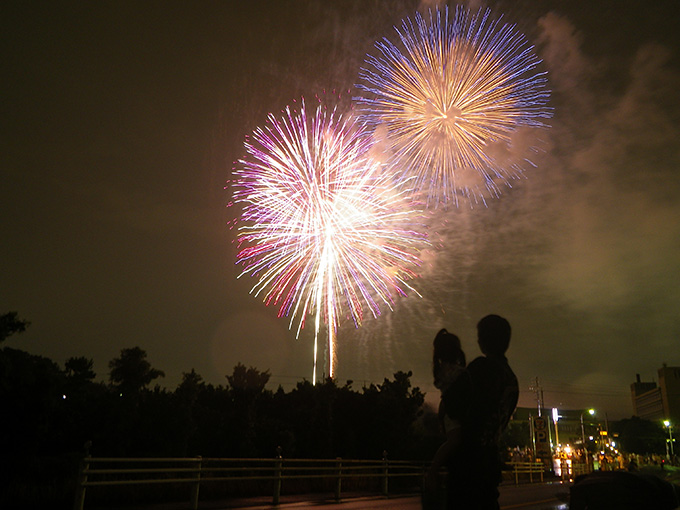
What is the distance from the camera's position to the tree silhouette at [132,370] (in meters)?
57.6

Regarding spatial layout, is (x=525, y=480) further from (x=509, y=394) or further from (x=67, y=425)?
(x=509, y=394)

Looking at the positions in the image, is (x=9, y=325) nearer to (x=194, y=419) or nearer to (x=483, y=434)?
(x=194, y=419)

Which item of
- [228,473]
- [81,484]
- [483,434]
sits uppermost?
[483,434]

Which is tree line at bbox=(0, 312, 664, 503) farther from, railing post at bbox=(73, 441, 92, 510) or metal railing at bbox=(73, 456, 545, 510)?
railing post at bbox=(73, 441, 92, 510)

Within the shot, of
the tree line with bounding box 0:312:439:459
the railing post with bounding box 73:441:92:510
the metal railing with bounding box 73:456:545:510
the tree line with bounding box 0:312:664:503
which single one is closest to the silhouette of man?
the metal railing with bounding box 73:456:545:510

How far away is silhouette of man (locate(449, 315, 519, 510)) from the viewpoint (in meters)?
3.36

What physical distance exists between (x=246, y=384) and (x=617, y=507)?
3511 cm


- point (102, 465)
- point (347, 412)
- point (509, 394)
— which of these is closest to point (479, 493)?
point (509, 394)

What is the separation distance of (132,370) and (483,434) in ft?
195

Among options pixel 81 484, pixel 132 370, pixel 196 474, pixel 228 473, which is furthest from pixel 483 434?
pixel 132 370

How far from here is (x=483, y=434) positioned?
3.40 metres

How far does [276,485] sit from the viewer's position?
15.1 meters

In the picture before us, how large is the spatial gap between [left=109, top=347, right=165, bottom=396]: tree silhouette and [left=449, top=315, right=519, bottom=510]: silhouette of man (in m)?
58.7

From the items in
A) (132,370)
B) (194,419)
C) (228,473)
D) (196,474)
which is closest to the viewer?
(196,474)
